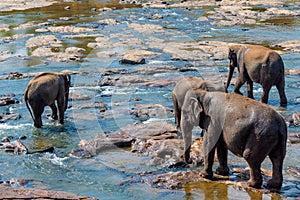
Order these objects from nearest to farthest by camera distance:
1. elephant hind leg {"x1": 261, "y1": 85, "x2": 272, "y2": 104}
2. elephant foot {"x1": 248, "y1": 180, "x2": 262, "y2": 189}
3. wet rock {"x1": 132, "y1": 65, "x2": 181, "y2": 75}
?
elephant foot {"x1": 248, "y1": 180, "x2": 262, "y2": 189} < elephant hind leg {"x1": 261, "y1": 85, "x2": 272, "y2": 104} < wet rock {"x1": 132, "y1": 65, "x2": 181, "y2": 75}

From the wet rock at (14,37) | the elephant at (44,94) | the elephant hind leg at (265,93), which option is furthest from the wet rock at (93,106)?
the wet rock at (14,37)

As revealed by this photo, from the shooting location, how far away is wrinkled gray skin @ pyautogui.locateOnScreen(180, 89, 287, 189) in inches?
316

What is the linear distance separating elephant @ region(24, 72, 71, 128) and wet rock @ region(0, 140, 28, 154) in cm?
135

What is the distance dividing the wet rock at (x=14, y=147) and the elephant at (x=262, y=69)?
247 inches

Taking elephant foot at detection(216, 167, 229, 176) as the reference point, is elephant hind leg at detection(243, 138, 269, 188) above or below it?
above

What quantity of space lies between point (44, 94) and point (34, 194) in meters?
4.88

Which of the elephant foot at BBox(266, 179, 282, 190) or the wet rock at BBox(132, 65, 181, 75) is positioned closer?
the elephant foot at BBox(266, 179, 282, 190)

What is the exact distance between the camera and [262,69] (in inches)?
556

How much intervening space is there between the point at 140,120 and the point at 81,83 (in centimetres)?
512

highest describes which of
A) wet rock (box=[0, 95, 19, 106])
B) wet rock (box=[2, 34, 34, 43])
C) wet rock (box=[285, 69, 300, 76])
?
wet rock (box=[0, 95, 19, 106])

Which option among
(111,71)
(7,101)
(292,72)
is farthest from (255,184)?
(111,71)

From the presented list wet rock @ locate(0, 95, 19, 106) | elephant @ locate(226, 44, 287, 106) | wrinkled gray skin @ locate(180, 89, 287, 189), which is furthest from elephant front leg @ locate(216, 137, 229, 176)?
wet rock @ locate(0, 95, 19, 106)

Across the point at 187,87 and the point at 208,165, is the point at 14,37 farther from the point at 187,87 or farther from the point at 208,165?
the point at 208,165

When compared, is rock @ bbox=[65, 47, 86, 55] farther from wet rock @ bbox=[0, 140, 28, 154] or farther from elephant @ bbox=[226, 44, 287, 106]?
wet rock @ bbox=[0, 140, 28, 154]
